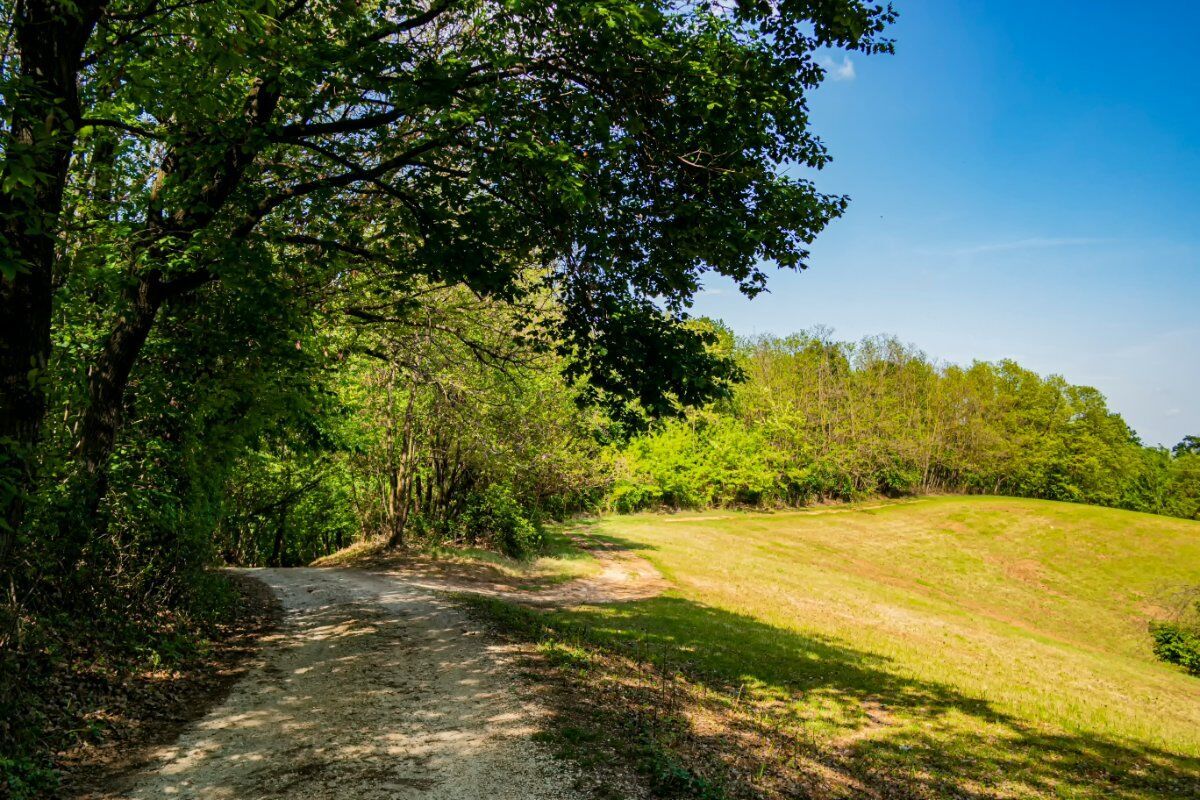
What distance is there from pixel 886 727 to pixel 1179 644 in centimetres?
2740

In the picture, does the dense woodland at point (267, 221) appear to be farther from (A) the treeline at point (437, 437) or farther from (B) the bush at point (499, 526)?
(B) the bush at point (499, 526)

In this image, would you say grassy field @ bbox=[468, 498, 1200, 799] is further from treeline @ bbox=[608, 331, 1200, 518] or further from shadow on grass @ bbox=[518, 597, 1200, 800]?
treeline @ bbox=[608, 331, 1200, 518]

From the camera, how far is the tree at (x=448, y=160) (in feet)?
22.8

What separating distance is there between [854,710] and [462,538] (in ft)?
56.1

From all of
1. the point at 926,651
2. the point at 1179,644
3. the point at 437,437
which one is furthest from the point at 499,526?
the point at 1179,644

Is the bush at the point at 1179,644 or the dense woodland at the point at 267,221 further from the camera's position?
the bush at the point at 1179,644

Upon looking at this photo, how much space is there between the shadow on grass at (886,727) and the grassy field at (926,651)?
5cm

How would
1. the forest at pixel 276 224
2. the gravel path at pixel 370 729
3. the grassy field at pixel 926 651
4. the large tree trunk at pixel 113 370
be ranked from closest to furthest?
1. the gravel path at pixel 370 729
2. the forest at pixel 276 224
3. the large tree trunk at pixel 113 370
4. the grassy field at pixel 926 651

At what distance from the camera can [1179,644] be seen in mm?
28250

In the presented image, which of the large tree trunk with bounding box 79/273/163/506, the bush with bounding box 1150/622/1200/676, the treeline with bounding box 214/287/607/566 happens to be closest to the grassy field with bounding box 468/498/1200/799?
the bush with bounding box 1150/622/1200/676

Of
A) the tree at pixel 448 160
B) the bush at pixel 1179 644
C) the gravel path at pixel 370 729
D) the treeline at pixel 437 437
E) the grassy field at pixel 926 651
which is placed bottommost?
the bush at pixel 1179 644

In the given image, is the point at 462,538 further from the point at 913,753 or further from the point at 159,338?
the point at 913,753

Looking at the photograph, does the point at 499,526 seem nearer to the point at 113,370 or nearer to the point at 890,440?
the point at 113,370

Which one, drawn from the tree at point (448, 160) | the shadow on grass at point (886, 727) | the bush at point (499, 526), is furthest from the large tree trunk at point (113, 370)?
the bush at point (499, 526)
